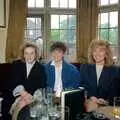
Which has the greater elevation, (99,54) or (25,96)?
(99,54)

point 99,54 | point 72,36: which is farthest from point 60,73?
point 72,36

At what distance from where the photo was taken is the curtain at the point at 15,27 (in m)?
4.93

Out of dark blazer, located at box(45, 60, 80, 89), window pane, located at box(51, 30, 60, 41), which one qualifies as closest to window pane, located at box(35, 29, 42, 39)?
window pane, located at box(51, 30, 60, 41)

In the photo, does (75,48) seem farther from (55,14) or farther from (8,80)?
(8,80)

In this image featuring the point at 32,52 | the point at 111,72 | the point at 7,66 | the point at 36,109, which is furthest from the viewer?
the point at 7,66

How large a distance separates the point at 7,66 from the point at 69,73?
3.04ft

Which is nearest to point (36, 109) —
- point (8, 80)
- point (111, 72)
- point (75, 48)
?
→ point (111, 72)

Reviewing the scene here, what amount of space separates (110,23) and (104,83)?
1.78 meters

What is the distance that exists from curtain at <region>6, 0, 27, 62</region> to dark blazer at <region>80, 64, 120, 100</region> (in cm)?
179

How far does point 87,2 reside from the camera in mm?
4918

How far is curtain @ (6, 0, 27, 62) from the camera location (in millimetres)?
4930

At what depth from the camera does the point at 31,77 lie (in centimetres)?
376

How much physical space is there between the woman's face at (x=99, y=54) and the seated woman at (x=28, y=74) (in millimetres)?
696

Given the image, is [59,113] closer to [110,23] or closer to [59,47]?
[59,47]
